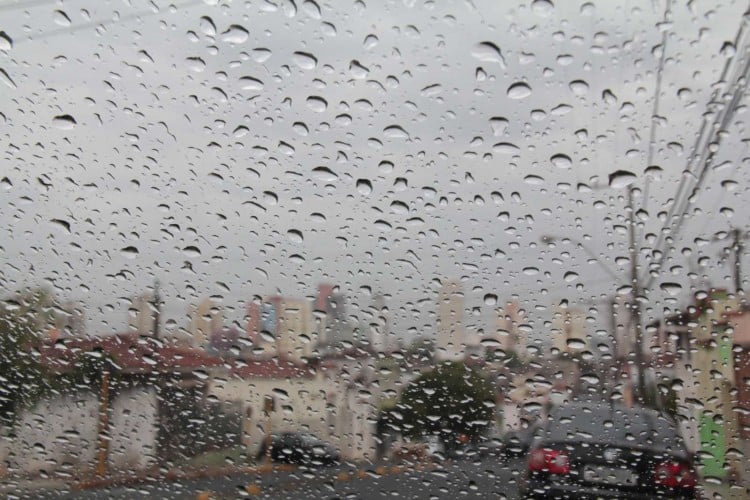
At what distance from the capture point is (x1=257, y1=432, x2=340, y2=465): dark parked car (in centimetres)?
483

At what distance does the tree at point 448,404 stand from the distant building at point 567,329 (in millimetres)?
439

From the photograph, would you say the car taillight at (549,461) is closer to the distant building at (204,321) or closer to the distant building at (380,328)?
the distant building at (380,328)

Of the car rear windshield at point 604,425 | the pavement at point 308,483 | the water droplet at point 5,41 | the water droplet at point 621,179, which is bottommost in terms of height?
the pavement at point 308,483

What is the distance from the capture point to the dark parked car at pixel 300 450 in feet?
15.8

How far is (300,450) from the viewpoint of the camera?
4.83 meters

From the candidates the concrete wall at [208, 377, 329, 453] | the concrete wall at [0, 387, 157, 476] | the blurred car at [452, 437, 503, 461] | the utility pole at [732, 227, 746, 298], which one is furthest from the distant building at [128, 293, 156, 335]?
the utility pole at [732, 227, 746, 298]

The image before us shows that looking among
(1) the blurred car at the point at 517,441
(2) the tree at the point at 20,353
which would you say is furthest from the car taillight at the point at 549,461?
(2) the tree at the point at 20,353

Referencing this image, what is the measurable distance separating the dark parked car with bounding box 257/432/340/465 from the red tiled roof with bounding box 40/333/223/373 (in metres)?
0.66

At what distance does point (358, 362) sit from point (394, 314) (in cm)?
34

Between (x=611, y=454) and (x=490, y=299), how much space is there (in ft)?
3.37

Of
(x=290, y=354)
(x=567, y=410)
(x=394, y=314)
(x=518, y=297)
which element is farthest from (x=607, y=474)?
(x=290, y=354)

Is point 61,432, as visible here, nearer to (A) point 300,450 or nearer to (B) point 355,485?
(A) point 300,450

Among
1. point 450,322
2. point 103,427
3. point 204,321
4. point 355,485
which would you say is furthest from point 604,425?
point 103,427

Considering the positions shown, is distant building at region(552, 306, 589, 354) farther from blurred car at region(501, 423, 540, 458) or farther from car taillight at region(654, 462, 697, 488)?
car taillight at region(654, 462, 697, 488)
